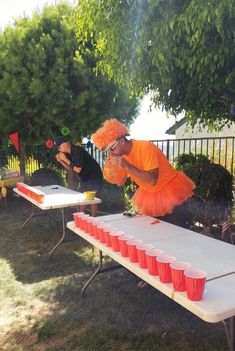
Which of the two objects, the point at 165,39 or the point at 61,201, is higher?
the point at 165,39

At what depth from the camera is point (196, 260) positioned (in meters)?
2.01

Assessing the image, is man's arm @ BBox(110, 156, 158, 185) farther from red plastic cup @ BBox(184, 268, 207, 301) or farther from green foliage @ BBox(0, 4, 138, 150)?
green foliage @ BBox(0, 4, 138, 150)

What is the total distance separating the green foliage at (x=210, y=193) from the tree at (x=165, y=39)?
1.10 metres

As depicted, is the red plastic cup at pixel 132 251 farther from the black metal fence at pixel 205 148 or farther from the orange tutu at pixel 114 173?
the black metal fence at pixel 205 148

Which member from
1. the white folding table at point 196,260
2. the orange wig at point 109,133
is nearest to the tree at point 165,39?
the orange wig at point 109,133

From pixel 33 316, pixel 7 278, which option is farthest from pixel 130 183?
pixel 33 316

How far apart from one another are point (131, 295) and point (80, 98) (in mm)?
4328

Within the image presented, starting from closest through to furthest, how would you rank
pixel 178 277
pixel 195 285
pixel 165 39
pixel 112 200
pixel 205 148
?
1. pixel 195 285
2. pixel 178 277
3. pixel 165 39
4. pixel 112 200
5. pixel 205 148

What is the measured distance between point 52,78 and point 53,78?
0.02 meters

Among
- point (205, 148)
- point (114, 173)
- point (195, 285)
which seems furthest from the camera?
point (205, 148)

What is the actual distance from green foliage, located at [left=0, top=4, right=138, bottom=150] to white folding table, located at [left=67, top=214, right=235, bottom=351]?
4.07 meters

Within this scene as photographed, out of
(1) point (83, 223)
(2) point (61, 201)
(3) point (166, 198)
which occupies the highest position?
(3) point (166, 198)

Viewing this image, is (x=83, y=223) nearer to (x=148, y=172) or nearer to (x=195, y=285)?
(x=148, y=172)

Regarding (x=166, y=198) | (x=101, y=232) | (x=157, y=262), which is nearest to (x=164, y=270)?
(x=157, y=262)
